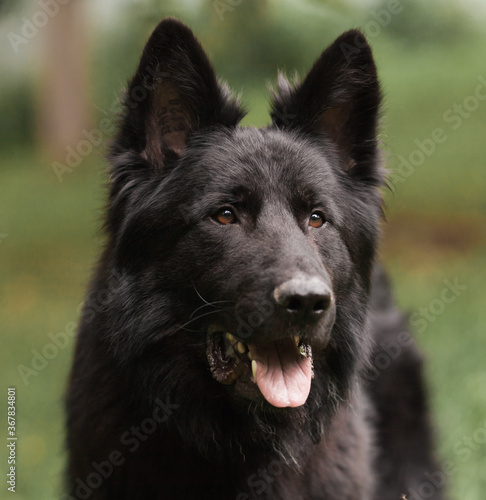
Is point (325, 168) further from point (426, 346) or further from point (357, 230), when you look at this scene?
point (426, 346)

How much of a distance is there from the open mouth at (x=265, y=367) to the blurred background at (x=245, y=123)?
1135 mm

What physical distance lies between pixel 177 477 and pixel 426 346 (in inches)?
176

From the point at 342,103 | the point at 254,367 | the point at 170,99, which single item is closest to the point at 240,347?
the point at 254,367

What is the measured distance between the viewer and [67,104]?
1507 cm

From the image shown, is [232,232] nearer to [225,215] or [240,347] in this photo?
[225,215]

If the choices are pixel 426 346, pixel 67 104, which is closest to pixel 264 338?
pixel 426 346

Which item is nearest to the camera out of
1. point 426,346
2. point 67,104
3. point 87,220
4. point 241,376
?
point 241,376

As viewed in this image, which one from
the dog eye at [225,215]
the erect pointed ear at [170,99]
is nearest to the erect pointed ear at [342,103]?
the erect pointed ear at [170,99]

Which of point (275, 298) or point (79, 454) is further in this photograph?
point (79, 454)

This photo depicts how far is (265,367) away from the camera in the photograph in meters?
3.33

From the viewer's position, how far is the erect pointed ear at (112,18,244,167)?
11.8ft

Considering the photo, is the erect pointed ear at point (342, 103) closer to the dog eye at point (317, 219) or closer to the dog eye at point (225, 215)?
the dog eye at point (317, 219)

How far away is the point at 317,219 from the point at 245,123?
177 cm

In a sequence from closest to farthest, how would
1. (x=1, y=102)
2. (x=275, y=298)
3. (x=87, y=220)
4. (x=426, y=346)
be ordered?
(x=275, y=298) < (x=426, y=346) < (x=87, y=220) < (x=1, y=102)
